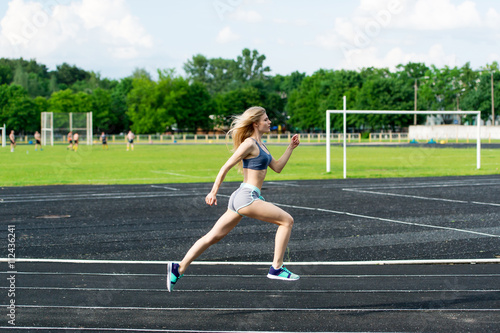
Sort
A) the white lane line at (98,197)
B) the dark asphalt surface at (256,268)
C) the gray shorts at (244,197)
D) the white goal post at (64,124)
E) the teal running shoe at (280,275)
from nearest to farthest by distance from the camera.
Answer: the dark asphalt surface at (256,268) < the gray shorts at (244,197) < the teal running shoe at (280,275) < the white lane line at (98,197) < the white goal post at (64,124)

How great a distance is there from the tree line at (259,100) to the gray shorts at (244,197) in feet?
258

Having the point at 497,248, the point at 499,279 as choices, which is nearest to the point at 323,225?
the point at 497,248

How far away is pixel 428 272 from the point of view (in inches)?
264

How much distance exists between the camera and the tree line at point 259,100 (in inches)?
3462

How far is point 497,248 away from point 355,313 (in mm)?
3958

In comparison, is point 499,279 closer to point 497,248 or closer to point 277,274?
point 497,248

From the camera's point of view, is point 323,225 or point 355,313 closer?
point 355,313

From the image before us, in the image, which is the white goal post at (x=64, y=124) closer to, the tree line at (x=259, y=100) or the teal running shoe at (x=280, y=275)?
the tree line at (x=259, y=100)

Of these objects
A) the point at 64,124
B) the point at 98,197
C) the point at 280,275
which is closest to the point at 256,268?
the point at 280,275

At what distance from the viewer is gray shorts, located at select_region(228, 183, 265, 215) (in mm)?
5613

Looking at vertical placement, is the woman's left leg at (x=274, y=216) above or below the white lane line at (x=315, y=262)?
above

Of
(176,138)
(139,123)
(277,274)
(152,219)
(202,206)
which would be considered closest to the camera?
(277,274)

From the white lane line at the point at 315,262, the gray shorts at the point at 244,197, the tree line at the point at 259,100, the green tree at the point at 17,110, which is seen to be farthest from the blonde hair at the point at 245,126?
the green tree at the point at 17,110

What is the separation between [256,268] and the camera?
695 centimetres
